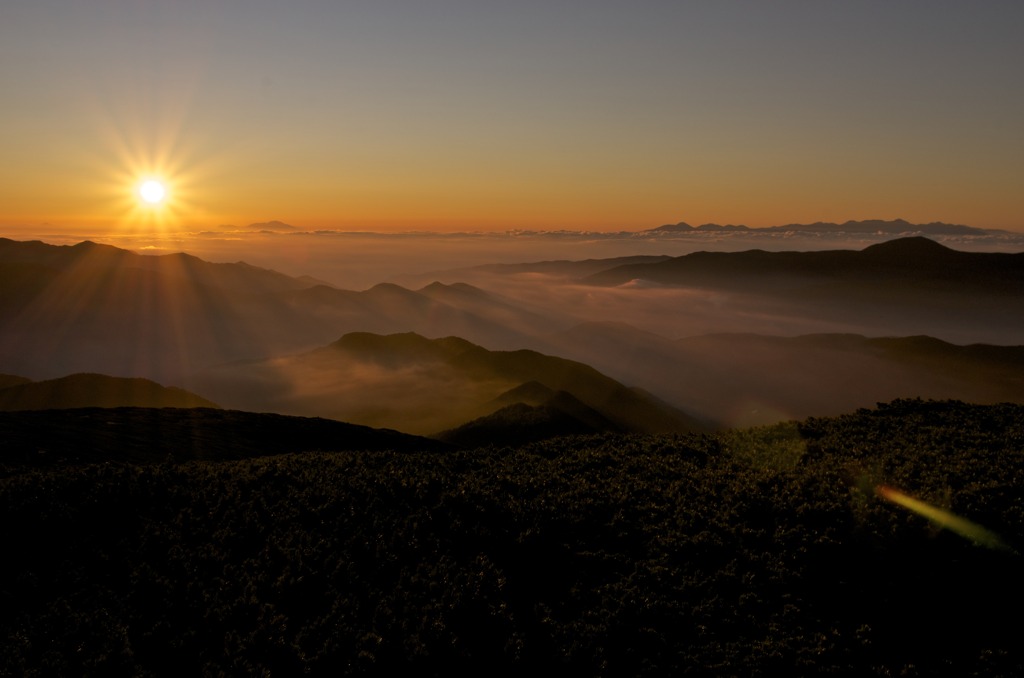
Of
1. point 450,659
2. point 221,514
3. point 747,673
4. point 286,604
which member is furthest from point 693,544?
point 221,514

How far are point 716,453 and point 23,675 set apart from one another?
69.6 ft

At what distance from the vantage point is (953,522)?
599 inches

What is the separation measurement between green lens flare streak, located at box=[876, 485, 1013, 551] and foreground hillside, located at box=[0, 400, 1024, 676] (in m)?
0.20

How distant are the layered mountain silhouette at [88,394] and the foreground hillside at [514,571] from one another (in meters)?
107

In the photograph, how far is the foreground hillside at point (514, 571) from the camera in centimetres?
1138

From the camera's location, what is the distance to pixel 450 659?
37.0ft

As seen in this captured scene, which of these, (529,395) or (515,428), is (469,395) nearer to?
(529,395)

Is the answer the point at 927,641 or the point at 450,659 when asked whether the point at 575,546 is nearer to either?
the point at 450,659

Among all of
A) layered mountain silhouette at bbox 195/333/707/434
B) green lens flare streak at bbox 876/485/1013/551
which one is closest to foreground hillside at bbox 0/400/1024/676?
green lens flare streak at bbox 876/485/1013/551

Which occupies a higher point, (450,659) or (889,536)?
(889,536)

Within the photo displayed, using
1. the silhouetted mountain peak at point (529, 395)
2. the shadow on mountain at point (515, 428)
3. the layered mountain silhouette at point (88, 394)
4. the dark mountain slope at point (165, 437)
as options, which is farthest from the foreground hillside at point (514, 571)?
the layered mountain silhouette at point (88, 394)

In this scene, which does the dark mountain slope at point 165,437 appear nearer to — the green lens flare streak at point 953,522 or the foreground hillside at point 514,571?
the foreground hillside at point 514,571

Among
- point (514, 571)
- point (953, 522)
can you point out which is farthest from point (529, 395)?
point (514, 571)

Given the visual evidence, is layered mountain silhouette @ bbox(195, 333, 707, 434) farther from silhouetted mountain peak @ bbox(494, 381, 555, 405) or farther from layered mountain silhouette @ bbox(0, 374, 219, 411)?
layered mountain silhouette @ bbox(0, 374, 219, 411)
